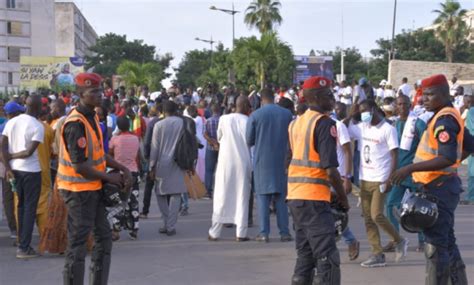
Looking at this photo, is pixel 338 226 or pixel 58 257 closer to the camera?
pixel 338 226

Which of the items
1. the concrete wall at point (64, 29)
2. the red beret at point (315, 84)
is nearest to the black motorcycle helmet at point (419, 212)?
the red beret at point (315, 84)

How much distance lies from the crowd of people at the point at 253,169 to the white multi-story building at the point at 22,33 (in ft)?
280

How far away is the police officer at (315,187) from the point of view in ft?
18.8

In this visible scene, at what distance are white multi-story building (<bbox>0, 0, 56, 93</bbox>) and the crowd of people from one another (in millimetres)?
85211

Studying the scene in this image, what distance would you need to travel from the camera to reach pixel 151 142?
10477 mm

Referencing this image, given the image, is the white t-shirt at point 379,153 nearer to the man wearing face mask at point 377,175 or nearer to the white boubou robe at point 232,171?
the man wearing face mask at point 377,175

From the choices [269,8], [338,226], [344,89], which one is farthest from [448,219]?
[269,8]

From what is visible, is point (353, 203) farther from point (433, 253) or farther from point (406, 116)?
point (433, 253)

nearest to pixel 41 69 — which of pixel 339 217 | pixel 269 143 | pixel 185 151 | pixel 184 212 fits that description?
pixel 184 212

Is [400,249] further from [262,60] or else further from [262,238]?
[262,60]

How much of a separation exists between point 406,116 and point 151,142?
3.59m

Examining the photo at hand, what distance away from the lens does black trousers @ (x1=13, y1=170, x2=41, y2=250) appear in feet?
28.3

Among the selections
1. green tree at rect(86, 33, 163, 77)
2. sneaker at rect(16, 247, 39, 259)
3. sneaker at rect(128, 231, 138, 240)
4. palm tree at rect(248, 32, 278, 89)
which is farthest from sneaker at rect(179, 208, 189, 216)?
green tree at rect(86, 33, 163, 77)

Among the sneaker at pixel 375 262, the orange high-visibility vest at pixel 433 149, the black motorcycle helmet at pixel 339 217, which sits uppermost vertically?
the orange high-visibility vest at pixel 433 149
